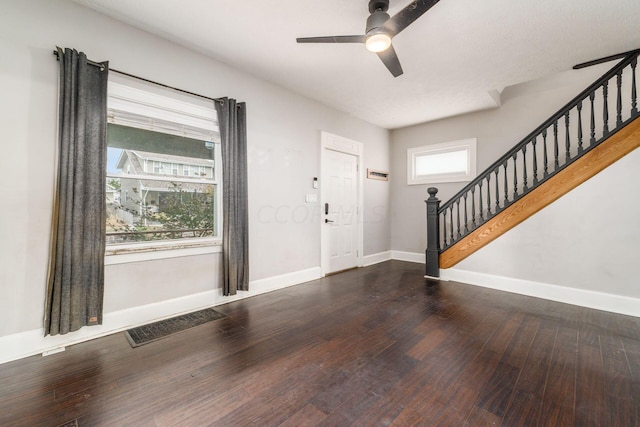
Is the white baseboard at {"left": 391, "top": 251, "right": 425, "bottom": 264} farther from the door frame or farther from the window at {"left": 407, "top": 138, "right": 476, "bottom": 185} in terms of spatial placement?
the window at {"left": 407, "top": 138, "right": 476, "bottom": 185}

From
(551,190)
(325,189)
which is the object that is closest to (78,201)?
(325,189)

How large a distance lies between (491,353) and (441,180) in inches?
145

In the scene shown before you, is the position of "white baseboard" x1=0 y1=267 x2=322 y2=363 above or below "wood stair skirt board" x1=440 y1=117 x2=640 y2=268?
below

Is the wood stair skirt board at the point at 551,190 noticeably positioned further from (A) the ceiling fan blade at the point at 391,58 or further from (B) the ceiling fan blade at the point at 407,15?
(B) the ceiling fan blade at the point at 407,15

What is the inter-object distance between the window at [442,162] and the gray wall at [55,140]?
93.6 inches

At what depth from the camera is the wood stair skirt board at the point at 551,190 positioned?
2889 mm

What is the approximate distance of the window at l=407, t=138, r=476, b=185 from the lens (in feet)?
15.8

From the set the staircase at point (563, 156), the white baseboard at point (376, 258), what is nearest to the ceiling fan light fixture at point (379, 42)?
the staircase at point (563, 156)

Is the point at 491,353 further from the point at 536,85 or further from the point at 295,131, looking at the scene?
the point at 536,85

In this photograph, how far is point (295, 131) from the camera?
391cm

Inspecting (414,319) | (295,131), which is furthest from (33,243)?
(414,319)

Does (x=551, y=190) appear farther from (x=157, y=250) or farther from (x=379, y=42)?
(x=157, y=250)

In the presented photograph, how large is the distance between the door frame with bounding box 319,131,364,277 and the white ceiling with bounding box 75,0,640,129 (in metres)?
0.84

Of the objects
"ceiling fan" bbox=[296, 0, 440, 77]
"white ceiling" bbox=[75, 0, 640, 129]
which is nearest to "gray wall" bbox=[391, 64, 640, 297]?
"white ceiling" bbox=[75, 0, 640, 129]
